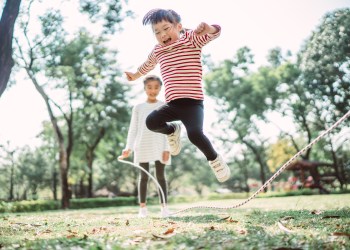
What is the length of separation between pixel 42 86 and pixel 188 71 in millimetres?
19888

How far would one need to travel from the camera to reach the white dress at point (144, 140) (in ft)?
18.6

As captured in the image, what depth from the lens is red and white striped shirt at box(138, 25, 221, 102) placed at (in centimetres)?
385

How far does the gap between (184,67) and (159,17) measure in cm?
63

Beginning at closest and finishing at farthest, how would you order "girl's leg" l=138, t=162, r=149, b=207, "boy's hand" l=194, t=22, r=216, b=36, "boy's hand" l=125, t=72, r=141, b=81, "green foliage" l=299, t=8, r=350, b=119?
"boy's hand" l=194, t=22, r=216, b=36
"boy's hand" l=125, t=72, r=141, b=81
"girl's leg" l=138, t=162, r=149, b=207
"green foliage" l=299, t=8, r=350, b=119

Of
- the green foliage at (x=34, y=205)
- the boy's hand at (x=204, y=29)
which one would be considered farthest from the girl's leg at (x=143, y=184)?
the green foliage at (x=34, y=205)

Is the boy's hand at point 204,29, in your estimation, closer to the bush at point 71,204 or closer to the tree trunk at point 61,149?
the bush at point 71,204

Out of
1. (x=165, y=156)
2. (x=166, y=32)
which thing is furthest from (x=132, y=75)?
(x=165, y=156)

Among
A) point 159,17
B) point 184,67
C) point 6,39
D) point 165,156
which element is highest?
point 6,39

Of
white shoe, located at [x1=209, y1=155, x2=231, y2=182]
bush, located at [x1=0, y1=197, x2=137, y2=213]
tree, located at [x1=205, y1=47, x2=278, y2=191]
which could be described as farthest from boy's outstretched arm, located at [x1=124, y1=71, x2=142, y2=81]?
tree, located at [x1=205, y1=47, x2=278, y2=191]

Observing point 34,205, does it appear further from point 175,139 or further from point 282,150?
point 282,150

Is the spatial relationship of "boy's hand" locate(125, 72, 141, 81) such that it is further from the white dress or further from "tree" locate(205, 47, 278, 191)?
"tree" locate(205, 47, 278, 191)

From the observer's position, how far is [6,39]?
225 inches

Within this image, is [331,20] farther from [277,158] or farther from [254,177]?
[254,177]

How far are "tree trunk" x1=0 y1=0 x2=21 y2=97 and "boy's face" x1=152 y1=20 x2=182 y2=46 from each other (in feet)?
9.61
